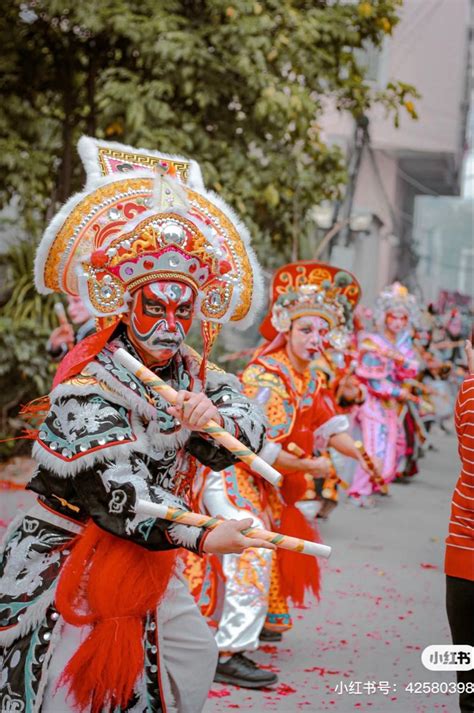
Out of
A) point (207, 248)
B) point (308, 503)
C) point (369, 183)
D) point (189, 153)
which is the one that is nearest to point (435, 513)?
point (308, 503)

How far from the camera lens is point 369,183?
71.4 ft

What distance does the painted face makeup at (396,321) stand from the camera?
37.0 ft

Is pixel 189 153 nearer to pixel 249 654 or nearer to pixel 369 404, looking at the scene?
pixel 369 404

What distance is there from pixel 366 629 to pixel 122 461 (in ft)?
11.2

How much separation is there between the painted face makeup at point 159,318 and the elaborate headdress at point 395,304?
27.1 ft

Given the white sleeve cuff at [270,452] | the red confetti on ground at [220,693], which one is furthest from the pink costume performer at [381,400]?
the red confetti on ground at [220,693]

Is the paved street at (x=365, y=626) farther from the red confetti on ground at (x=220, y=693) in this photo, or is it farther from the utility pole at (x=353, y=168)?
the utility pole at (x=353, y=168)

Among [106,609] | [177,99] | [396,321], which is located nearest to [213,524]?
[106,609]

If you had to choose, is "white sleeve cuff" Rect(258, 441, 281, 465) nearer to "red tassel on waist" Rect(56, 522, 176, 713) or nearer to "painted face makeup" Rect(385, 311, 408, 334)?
"red tassel on waist" Rect(56, 522, 176, 713)

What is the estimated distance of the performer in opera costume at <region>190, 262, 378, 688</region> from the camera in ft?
16.4

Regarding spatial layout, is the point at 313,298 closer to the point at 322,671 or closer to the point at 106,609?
the point at 322,671

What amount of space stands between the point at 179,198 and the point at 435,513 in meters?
7.23

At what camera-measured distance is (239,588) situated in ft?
16.5

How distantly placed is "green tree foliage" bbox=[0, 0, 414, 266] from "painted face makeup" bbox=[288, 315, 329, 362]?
13.3ft
